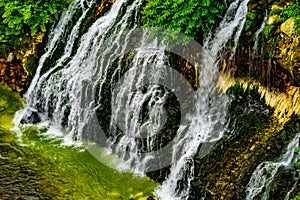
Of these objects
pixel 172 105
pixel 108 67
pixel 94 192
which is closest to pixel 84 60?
pixel 108 67

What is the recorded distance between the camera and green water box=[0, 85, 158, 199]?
8.36 m

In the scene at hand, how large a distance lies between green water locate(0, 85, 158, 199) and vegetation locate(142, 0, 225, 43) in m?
3.28

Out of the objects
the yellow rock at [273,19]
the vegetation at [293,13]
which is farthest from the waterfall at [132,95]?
the vegetation at [293,13]

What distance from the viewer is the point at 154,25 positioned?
8.89 metres

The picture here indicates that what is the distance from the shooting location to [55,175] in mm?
8797

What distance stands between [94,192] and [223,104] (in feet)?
10.7

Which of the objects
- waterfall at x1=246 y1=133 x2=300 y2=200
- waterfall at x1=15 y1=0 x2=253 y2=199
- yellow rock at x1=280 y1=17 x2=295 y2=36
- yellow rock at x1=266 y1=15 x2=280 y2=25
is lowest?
waterfall at x1=246 y1=133 x2=300 y2=200

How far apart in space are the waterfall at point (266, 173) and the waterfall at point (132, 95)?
1.16 metres

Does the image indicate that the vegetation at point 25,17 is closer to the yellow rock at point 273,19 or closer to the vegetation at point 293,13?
the yellow rock at point 273,19

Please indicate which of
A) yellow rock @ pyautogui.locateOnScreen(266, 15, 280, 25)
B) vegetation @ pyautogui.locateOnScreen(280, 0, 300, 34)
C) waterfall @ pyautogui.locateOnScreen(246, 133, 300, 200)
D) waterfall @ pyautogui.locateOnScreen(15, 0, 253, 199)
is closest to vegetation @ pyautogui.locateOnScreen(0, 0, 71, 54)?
waterfall @ pyautogui.locateOnScreen(15, 0, 253, 199)

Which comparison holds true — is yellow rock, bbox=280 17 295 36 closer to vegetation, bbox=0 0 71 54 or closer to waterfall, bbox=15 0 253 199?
waterfall, bbox=15 0 253 199

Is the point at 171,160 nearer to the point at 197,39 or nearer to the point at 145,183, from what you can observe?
the point at 145,183

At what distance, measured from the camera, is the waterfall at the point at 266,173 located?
7.07m

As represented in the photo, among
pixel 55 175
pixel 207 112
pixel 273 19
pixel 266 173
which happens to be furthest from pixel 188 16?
pixel 55 175
